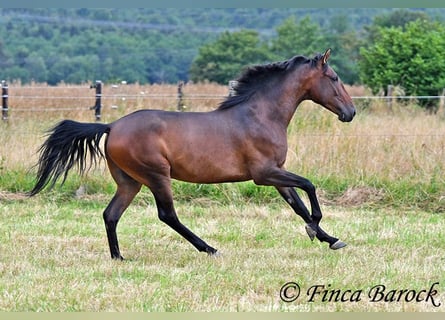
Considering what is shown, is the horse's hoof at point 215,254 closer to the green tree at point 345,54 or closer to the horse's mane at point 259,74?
the horse's mane at point 259,74

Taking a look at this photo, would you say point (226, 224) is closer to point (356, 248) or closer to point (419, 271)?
point (356, 248)

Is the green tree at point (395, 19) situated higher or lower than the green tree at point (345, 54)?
higher

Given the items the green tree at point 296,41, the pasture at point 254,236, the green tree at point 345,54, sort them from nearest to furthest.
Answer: the pasture at point 254,236
the green tree at point 345,54
the green tree at point 296,41

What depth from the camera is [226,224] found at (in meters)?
8.70

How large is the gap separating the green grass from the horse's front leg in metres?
0.15

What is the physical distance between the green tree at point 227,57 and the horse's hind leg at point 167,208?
32643 millimetres

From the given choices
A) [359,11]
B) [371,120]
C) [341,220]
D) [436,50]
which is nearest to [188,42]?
[359,11]

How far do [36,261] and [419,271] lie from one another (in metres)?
3.05

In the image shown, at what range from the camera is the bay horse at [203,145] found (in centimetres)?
713

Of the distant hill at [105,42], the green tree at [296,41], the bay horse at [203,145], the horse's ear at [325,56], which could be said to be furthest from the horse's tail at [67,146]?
the green tree at [296,41]

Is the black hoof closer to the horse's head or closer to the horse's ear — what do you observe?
the horse's head

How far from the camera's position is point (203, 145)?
7.26 m

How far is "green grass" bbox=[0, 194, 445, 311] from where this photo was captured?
5.59 meters

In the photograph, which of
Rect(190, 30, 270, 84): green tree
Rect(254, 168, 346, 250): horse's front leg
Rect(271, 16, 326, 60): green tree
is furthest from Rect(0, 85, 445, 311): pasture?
Rect(271, 16, 326, 60): green tree
